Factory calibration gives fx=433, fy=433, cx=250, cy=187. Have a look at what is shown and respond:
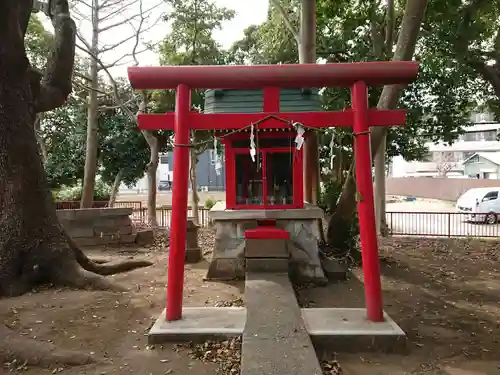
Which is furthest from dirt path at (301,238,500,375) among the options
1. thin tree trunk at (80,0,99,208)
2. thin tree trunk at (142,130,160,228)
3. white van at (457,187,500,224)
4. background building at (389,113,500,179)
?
background building at (389,113,500,179)

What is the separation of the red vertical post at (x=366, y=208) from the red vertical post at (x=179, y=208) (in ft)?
7.21

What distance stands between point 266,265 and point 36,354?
13.7 feet

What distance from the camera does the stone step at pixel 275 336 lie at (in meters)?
4.11

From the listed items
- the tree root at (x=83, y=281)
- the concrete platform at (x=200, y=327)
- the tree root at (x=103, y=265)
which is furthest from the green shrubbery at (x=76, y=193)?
the concrete platform at (x=200, y=327)

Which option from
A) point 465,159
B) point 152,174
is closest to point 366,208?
point 152,174

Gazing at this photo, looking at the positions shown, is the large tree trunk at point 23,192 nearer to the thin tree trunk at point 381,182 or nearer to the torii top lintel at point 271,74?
the torii top lintel at point 271,74

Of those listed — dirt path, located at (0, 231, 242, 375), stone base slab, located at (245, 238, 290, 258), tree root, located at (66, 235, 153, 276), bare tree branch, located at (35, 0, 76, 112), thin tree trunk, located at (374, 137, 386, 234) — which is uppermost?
bare tree branch, located at (35, 0, 76, 112)

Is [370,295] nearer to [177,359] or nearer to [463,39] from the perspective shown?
[177,359]

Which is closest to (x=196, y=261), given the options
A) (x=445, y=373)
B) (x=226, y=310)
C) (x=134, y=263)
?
(x=134, y=263)

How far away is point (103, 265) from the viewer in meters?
8.55

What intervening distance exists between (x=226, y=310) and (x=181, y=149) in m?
2.25

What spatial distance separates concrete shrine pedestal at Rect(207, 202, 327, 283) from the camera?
8.27 metres

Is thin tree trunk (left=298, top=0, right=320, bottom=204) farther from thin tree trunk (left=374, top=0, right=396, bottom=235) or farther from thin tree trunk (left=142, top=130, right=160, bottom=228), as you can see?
thin tree trunk (left=142, top=130, right=160, bottom=228)

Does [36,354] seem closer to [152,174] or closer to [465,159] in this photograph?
[152,174]
